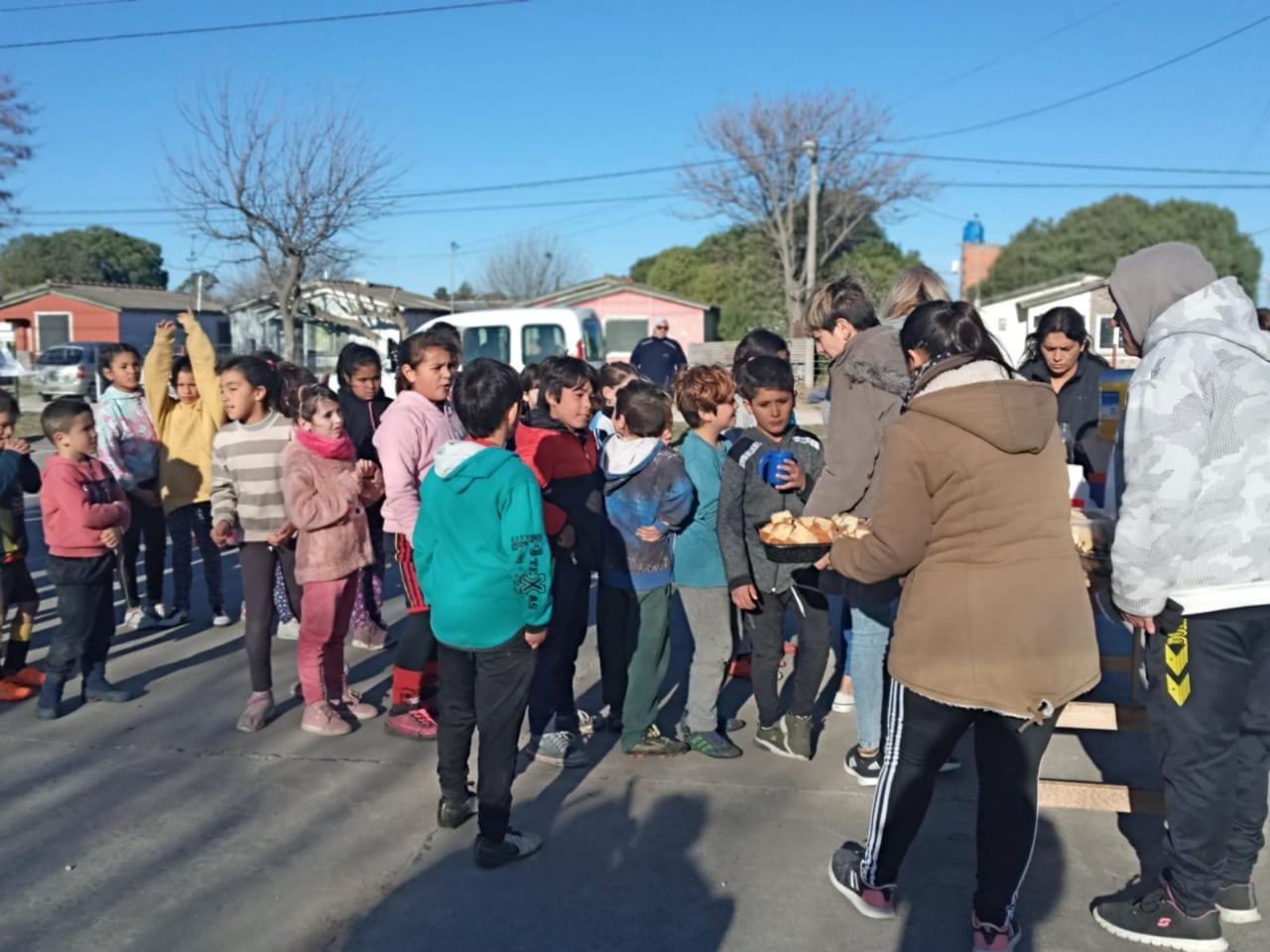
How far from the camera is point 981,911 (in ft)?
10.2

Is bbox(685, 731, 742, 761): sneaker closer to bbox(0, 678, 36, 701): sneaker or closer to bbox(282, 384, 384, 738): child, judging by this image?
bbox(282, 384, 384, 738): child

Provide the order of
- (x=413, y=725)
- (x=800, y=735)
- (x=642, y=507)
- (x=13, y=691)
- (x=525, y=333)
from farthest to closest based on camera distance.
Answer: (x=525, y=333)
(x=13, y=691)
(x=413, y=725)
(x=800, y=735)
(x=642, y=507)

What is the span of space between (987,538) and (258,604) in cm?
362

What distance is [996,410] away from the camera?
9.29ft

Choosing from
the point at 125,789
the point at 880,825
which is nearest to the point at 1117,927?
the point at 880,825

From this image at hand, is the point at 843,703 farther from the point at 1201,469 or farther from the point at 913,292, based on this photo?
the point at 1201,469

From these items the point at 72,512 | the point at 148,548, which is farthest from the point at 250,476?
the point at 148,548

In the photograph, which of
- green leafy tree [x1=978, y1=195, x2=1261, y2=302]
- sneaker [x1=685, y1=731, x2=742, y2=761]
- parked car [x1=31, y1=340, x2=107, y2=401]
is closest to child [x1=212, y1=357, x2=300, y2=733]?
sneaker [x1=685, y1=731, x2=742, y2=761]

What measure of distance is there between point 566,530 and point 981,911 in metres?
2.22

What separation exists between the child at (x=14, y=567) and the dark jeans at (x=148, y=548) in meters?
1.07

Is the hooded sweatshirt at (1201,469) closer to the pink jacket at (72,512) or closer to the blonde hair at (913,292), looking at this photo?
the blonde hair at (913,292)

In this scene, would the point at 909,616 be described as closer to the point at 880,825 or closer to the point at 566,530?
the point at 880,825

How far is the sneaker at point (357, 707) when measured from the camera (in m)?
5.29

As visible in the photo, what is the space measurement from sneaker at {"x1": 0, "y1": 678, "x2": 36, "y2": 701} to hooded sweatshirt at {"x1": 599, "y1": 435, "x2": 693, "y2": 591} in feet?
10.7
